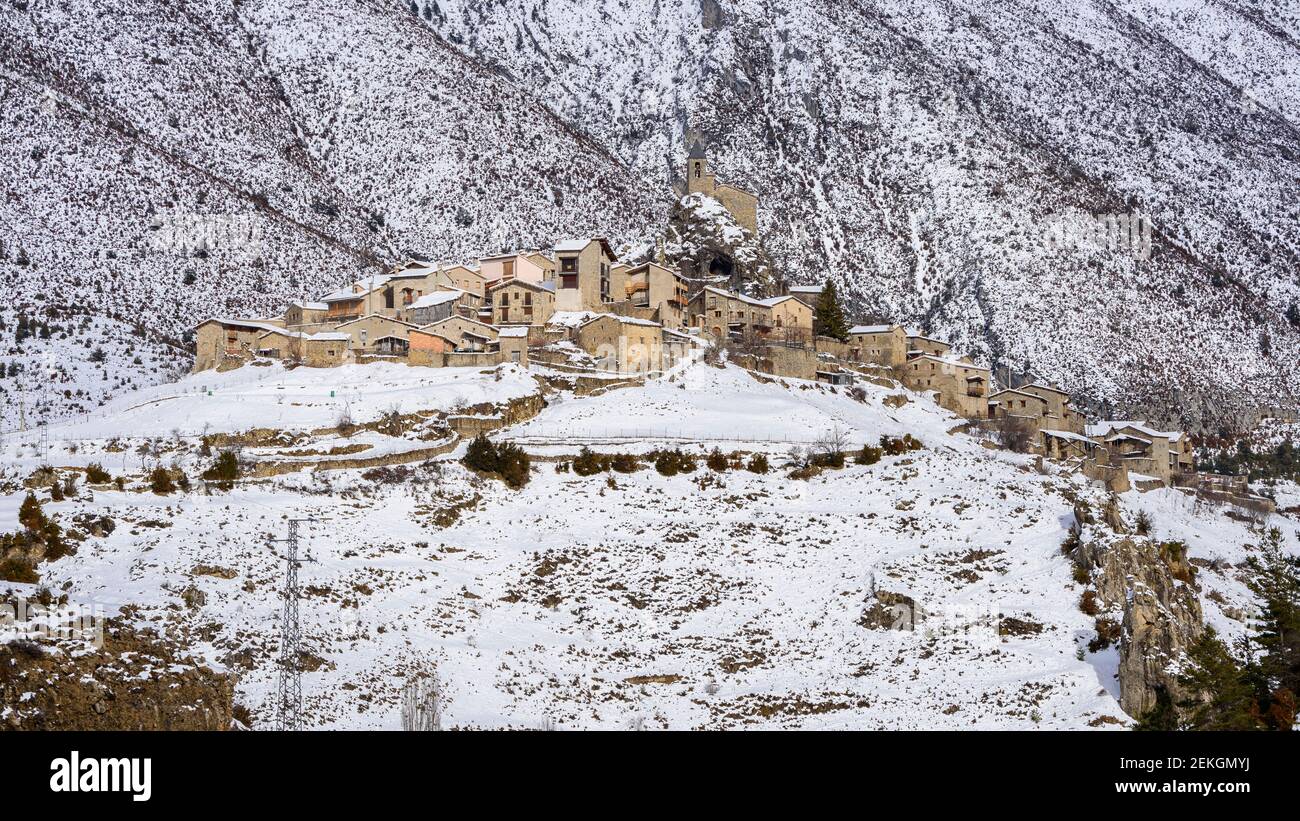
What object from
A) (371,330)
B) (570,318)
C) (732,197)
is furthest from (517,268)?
(732,197)

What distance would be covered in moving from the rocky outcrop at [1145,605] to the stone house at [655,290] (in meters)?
34.3

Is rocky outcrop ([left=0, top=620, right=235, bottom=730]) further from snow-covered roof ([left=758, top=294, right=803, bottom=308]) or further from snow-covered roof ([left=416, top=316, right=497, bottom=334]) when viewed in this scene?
snow-covered roof ([left=758, top=294, right=803, bottom=308])

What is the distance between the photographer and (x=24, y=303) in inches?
3632

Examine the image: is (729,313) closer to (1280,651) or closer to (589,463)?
(589,463)

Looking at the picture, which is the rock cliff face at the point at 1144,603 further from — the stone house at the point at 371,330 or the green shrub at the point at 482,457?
the stone house at the point at 371,330

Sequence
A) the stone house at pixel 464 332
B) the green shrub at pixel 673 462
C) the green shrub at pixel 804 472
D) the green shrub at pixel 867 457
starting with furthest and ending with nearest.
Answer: the stone house at pixel 464 332
the green shrub at pixel 867 457
the green shrub at pixel 804 472
the green shrub at pixel 673 462

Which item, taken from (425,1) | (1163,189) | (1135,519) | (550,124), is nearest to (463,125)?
(550,124)

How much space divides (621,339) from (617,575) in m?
23.3

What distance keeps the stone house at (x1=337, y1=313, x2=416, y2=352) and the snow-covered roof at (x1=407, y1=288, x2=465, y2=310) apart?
2358 mm

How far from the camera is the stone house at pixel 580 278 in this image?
78.3 metres

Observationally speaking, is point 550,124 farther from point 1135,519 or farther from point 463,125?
point 1135,519

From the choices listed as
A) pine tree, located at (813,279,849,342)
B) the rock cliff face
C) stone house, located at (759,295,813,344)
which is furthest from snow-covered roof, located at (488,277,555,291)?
the rock cliff face

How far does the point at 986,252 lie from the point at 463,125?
5155 centimetres

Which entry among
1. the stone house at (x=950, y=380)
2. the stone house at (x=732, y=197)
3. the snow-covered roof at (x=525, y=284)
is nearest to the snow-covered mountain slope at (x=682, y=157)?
the stone house at (x=732, y=197)
